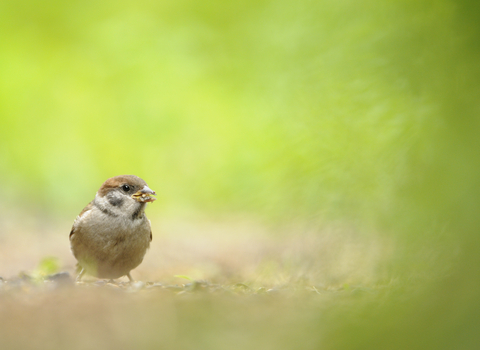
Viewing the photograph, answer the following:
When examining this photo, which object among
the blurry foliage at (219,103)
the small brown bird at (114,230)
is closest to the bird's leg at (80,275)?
the small brown bird at (114,230)

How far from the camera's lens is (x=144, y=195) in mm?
3723

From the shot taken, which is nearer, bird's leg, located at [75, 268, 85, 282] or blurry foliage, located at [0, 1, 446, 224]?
blurry foliage, located at [0, 1, 446, 224]

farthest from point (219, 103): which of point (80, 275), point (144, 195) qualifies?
point (80, 275)

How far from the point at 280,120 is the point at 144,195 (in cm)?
118

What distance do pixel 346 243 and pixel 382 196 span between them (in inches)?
33.9

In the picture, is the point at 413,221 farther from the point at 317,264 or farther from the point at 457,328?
the point at 317,264

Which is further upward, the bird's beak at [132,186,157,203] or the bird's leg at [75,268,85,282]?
the bird's beak at [132,186,157,203]

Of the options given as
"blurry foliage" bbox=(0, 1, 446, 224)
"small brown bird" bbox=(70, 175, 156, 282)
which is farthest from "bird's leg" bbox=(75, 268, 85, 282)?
"blurry foliage" bbox=(0, 1, 446, 224)

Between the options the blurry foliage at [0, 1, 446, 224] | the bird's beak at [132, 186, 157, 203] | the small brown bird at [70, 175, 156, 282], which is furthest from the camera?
the bird's beak at [132, 186, 157, 203]

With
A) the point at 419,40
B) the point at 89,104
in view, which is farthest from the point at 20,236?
the point at 419,40

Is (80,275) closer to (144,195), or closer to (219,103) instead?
(144,195)

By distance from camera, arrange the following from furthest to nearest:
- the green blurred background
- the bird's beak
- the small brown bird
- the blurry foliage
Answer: the bird's beak → the small brown bird → the blurry foliage → the green blurred background

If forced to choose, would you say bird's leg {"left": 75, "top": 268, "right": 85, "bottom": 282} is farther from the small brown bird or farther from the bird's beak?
the bird's beak

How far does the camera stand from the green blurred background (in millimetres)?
1425
